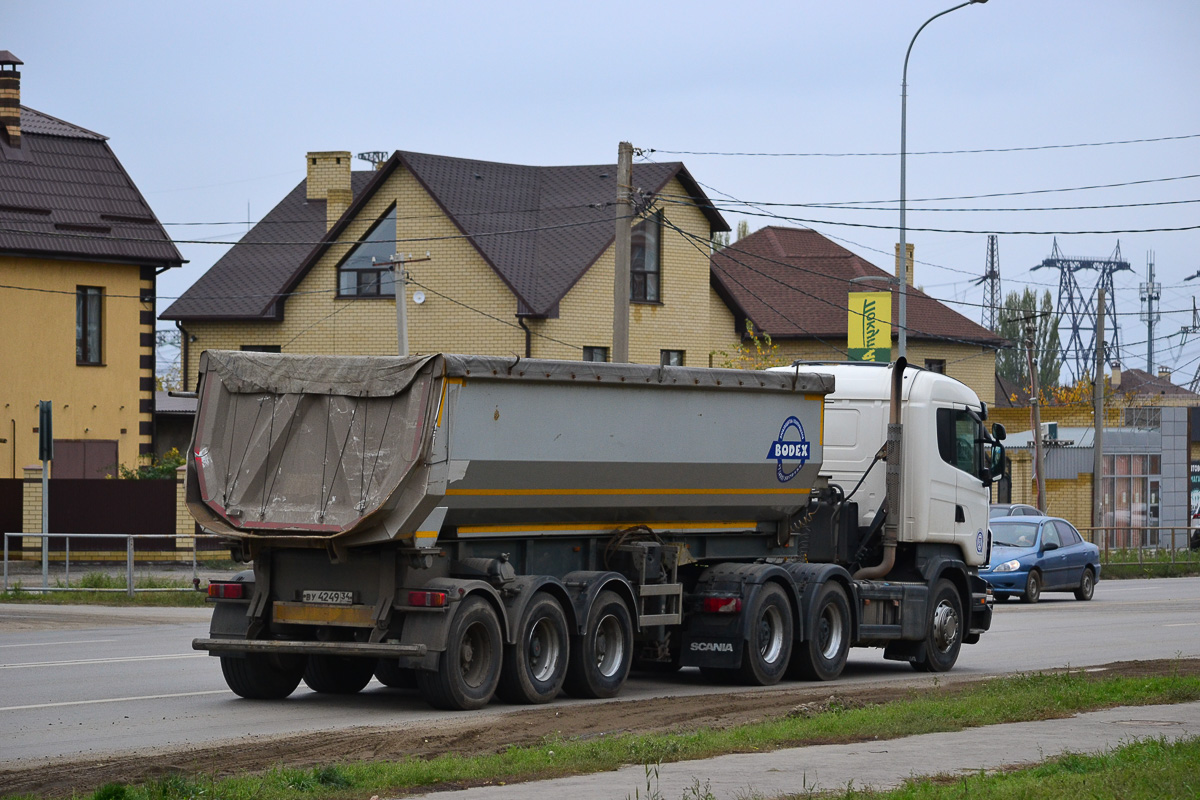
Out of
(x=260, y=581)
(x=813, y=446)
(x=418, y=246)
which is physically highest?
(x=418, y=246)

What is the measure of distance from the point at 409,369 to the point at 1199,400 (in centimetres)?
10884

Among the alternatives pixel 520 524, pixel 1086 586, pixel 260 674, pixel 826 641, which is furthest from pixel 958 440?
pixel 1086 586

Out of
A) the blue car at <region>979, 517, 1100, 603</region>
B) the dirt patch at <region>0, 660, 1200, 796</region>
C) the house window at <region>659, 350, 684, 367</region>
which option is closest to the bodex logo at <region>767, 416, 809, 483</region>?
the dirt patch at <region>0, 660, 1200, 796</region>

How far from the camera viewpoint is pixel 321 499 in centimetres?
1275

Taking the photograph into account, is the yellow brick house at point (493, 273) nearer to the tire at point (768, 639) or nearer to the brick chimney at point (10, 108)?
the brick chimney at point (10, 108)

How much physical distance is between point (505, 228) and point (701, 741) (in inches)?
1306

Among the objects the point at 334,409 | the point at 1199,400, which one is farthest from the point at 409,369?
the point at 1199,400

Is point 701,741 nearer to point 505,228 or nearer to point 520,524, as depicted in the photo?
point 520,524

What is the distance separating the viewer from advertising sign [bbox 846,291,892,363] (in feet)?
117

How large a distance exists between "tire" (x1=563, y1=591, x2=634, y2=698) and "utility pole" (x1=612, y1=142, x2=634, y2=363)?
32.3 ft

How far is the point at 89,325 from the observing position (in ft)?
126

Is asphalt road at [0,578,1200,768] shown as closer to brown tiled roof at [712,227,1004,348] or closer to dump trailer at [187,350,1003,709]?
dump trailer at [187,350,1003,709]

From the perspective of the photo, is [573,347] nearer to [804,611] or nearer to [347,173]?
[347,173]

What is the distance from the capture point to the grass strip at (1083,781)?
8055 mm
